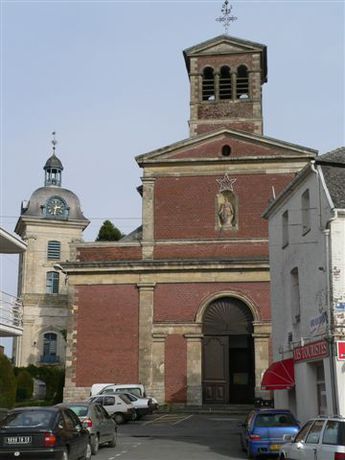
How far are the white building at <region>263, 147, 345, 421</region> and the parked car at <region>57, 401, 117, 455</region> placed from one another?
5.09m

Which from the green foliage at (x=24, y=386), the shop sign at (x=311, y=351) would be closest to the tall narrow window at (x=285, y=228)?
the shop sign at (x=311, y=351)

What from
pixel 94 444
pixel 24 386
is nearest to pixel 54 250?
pixel 24 386

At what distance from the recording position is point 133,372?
36.2 m

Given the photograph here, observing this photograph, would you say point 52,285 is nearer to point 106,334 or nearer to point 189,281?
point 106,334

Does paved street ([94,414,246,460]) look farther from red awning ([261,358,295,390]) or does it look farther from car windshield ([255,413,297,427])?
red awning ([261,358,295,390])

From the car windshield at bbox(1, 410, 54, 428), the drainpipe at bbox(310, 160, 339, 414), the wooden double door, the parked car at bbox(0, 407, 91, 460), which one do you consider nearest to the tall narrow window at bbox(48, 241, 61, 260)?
the wooden double door

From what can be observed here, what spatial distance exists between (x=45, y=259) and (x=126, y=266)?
95.6ft

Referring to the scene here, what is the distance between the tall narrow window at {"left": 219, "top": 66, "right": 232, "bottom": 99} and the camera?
41.8 meters

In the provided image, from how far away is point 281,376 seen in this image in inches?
845

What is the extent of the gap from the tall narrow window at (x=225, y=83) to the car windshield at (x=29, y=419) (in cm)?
3037

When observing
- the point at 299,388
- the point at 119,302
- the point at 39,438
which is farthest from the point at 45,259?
the point at 39,438

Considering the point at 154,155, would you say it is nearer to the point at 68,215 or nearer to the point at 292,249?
the point at 292,249

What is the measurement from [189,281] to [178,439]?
1536 centimetres

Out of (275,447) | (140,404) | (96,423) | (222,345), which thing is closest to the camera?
(275,447)
